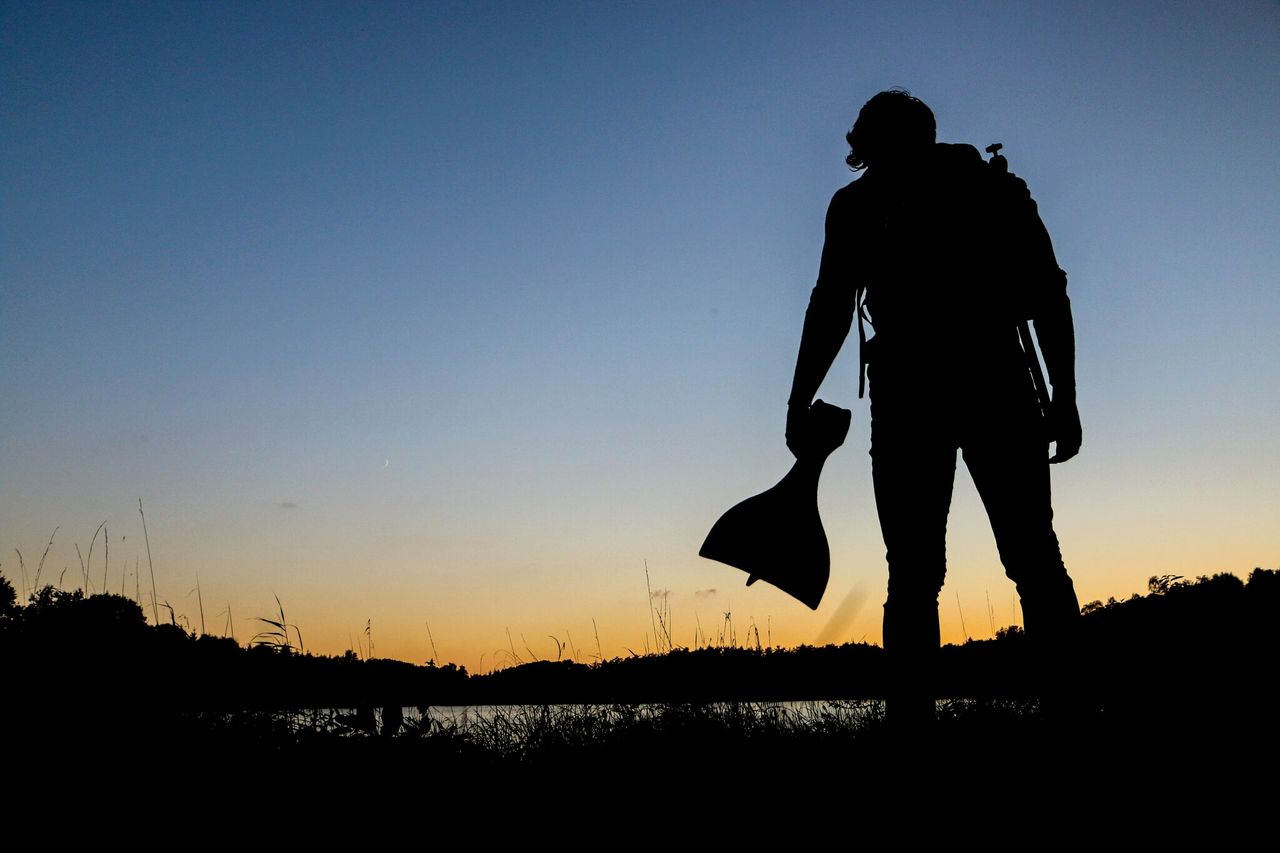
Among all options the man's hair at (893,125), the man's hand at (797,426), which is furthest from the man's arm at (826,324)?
the man's hair at (893,125)

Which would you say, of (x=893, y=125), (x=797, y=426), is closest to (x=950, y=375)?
(x=797, y=426)

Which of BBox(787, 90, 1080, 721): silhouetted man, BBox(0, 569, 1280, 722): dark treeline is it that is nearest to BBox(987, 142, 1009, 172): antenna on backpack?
BBox(787, 90, 1080, 721): silhouetted man

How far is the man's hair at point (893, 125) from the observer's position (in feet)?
11.1

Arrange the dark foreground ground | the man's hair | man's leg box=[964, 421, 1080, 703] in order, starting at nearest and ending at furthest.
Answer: the dark foreground ground, man's leg box=[964, 421, 1080, 703], the man's hair

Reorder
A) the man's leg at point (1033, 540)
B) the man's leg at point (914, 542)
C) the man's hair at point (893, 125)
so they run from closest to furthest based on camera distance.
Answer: the man's leg at point (1033, 540)
the man's leg at point (914, 542)
the man's hair at point (893, 125)

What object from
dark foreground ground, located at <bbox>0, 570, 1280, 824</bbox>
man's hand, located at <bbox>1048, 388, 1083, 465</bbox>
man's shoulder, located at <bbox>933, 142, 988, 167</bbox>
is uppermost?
man's shoulder, located at <bbox>933, 142, 988, 167</bbox>

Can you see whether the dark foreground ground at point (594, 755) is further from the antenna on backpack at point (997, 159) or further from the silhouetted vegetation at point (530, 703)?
the antenna on backpack at point (997, 159)

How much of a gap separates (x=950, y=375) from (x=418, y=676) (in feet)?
9.56

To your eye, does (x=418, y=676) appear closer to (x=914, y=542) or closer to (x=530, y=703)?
(x=530, y=703)

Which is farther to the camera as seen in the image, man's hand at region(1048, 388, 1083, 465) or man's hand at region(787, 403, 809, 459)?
man's hand at region(787, 403, 809, 459)

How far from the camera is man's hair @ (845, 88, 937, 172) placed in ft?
11.1

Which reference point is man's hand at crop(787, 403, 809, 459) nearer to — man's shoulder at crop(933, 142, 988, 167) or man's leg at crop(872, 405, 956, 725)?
man's leg at crop(872, 405, 956, 725)

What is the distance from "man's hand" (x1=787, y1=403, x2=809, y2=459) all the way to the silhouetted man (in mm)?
24

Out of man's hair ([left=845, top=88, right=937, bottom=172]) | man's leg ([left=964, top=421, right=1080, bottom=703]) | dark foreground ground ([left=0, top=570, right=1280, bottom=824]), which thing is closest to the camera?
dark foreground ground ([left=0, top=570, right=1280, bottom=824])
